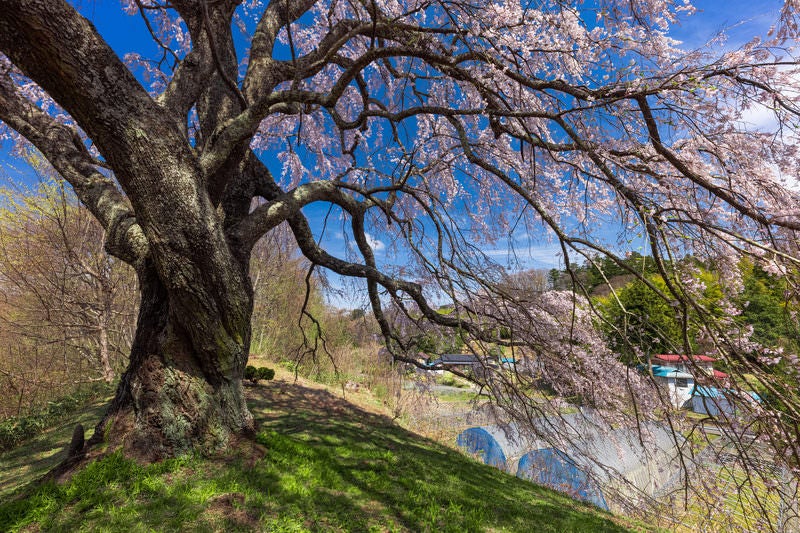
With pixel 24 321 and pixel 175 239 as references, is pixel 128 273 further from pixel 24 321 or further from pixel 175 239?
pixel 175 239

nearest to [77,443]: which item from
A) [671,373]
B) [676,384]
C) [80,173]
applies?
[80,173]

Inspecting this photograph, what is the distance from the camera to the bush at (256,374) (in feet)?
23.5

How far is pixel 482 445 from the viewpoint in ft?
27.2

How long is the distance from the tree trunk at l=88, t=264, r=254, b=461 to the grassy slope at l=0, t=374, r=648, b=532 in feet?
0.57

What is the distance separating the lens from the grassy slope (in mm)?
2299

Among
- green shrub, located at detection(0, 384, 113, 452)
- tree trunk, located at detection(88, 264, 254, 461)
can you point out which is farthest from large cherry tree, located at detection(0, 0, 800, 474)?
green shrub, located at detection(0, 384, 113, 452)

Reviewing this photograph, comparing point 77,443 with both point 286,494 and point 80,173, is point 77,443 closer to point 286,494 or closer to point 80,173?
point 286,494

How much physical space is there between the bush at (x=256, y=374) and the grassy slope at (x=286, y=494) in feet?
9.21

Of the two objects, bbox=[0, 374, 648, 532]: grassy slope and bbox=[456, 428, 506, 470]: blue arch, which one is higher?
bbox=[0, 374, 648, 532]: grassy slope

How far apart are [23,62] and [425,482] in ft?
15.3

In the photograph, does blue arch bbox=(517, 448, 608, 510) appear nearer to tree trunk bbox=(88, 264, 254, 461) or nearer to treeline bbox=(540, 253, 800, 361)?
treeline bbox=(540, 253, 800, 361)

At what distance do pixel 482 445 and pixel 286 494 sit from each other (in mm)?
6768

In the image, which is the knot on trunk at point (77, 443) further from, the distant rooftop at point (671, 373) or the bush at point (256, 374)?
the distant rooftop at point (671, 373)

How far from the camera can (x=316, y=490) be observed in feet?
9.59
